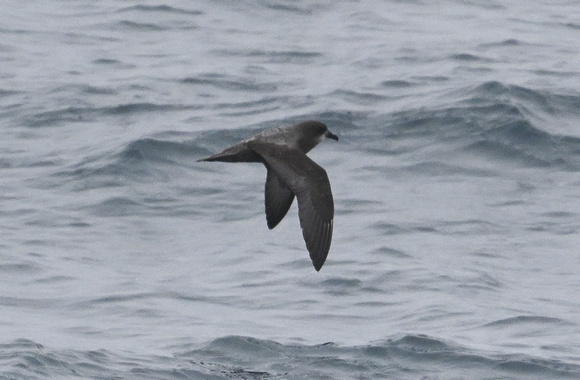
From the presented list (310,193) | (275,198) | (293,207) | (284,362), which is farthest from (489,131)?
(310,193)

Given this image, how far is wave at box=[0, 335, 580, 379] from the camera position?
935 cm

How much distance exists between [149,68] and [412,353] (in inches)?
340

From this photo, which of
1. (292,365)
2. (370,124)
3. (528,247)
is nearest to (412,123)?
(370,124)

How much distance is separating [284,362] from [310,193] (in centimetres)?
140

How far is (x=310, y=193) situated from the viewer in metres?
9.05

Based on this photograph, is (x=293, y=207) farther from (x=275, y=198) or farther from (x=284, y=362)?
(x=284, y=362)

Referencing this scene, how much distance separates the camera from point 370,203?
13.5 meters

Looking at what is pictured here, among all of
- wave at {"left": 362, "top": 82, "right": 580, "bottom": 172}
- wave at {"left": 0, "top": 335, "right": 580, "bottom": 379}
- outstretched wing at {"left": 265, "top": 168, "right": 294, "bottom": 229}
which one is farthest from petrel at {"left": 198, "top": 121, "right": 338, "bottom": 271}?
wave at {"left": 362, "top": 82, "right": 580, "bottom": 172}

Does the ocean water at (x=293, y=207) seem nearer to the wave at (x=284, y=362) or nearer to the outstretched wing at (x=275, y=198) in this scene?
the wave at (x=284, y=362)

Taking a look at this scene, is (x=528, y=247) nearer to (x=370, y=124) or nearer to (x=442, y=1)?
(x=370, y=124)

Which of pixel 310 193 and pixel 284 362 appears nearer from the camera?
pixel 310 193

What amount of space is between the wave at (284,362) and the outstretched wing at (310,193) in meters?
1.05

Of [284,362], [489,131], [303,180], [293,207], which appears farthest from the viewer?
[489,131]

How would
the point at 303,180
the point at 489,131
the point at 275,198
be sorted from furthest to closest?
the point at 489,131
the point at 275,198
the point at 303,180
